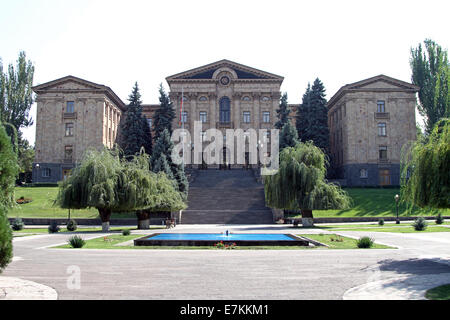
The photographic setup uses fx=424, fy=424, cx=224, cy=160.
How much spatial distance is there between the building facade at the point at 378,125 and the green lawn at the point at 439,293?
50.1 m

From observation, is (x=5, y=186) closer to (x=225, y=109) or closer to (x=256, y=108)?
(x=256, y=108)

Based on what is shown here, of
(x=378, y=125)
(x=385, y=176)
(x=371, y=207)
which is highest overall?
(x=378, y=125)

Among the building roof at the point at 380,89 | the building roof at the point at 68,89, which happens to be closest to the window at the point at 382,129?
the building roof at the point at 380,89

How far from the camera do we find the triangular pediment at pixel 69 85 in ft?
194

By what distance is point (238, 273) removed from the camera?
10898 mm

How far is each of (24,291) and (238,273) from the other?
5.00 meters

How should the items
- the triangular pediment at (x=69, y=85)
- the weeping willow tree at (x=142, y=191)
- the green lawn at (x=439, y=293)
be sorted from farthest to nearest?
the triangular pediment at (x=69, y=85)
the weeping willow tree at (x=142, y=191)
the green lawn at (x=439, y=293)

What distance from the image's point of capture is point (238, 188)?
157 ft

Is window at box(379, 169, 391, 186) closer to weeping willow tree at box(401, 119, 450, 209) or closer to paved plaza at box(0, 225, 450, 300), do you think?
paved plaza at box(0, 225, 450, 300)

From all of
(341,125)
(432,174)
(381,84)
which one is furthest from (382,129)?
(432,174)

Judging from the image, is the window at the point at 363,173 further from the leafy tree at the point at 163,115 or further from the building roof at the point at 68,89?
the building roof at the point at 68,89

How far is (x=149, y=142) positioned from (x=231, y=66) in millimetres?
18554
